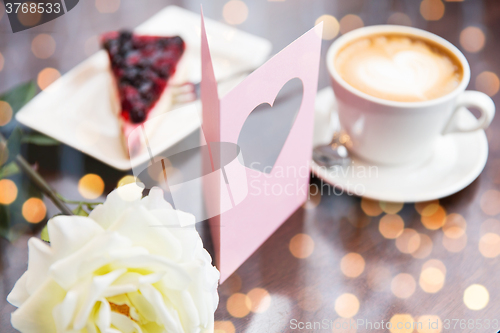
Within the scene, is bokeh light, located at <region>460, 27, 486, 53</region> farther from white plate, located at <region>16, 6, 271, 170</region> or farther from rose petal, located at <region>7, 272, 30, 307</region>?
rose petal, located at <region>7, 272, 30, 307</region>

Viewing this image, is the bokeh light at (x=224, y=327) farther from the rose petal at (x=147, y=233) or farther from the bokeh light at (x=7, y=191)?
the bokeh light at (x=7, y=191)

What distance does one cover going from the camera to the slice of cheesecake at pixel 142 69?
76cm

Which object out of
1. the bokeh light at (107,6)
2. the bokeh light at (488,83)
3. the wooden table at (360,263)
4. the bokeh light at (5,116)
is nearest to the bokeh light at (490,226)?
the wooden table at (360,263)

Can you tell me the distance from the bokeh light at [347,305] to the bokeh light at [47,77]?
52 centimetres

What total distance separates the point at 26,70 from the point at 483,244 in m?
0.67

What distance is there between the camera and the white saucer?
53cm

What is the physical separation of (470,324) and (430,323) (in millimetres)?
37

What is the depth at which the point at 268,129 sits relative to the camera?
23.1 inches

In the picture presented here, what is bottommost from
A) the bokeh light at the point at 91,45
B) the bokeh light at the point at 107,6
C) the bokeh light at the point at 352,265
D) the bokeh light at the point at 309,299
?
the bokeh light at the point at 309,299

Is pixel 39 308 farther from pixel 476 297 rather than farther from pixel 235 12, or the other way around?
pixel 235 12

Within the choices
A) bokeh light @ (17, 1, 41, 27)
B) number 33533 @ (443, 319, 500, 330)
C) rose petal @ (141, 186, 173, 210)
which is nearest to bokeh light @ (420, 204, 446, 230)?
number 33533 @ (443, 319, 500, 330)

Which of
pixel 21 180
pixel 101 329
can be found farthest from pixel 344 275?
pixel 21 180

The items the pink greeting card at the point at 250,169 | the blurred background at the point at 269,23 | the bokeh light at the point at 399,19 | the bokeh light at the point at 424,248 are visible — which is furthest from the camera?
the bokeh light at the point at 399,19

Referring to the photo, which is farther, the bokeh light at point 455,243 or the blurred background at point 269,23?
the blurred background at point 269,23
